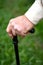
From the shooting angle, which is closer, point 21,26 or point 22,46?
point 21,26

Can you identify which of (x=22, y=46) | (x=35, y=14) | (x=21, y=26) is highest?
(x=22, y=46)

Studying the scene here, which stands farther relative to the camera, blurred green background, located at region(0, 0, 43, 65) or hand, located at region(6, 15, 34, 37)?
blurred green background, located at region(0, 0, 43, 65)

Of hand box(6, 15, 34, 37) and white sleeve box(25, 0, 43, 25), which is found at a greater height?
white sleeve box(25, 0, 43, 25)

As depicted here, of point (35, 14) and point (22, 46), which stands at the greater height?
point (22, 46)

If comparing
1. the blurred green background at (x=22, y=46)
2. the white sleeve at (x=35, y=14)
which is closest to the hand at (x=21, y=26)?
the white sleeve at (x=35, y=14)

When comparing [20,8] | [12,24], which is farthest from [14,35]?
[20,8]

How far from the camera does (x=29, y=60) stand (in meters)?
4.15

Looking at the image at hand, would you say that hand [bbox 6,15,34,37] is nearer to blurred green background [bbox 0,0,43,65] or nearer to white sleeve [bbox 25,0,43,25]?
white sleeve [bbox 25,0,43,25]

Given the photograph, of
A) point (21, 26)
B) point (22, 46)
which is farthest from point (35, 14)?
point (22, 46)

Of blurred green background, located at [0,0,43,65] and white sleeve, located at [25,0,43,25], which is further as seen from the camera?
blurred green background, located at [0,0,43,65]

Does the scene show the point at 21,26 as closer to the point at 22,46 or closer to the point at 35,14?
the point at 35,14

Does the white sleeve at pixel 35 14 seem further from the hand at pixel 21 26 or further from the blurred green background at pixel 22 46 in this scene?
the blurred green background at pixel 22 46

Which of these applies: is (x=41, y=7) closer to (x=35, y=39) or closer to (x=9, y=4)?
(x=35, y=39)

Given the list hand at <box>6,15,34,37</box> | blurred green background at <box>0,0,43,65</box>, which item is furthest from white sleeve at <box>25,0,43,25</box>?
blurred green background at <box>0,0,43,65</box>
